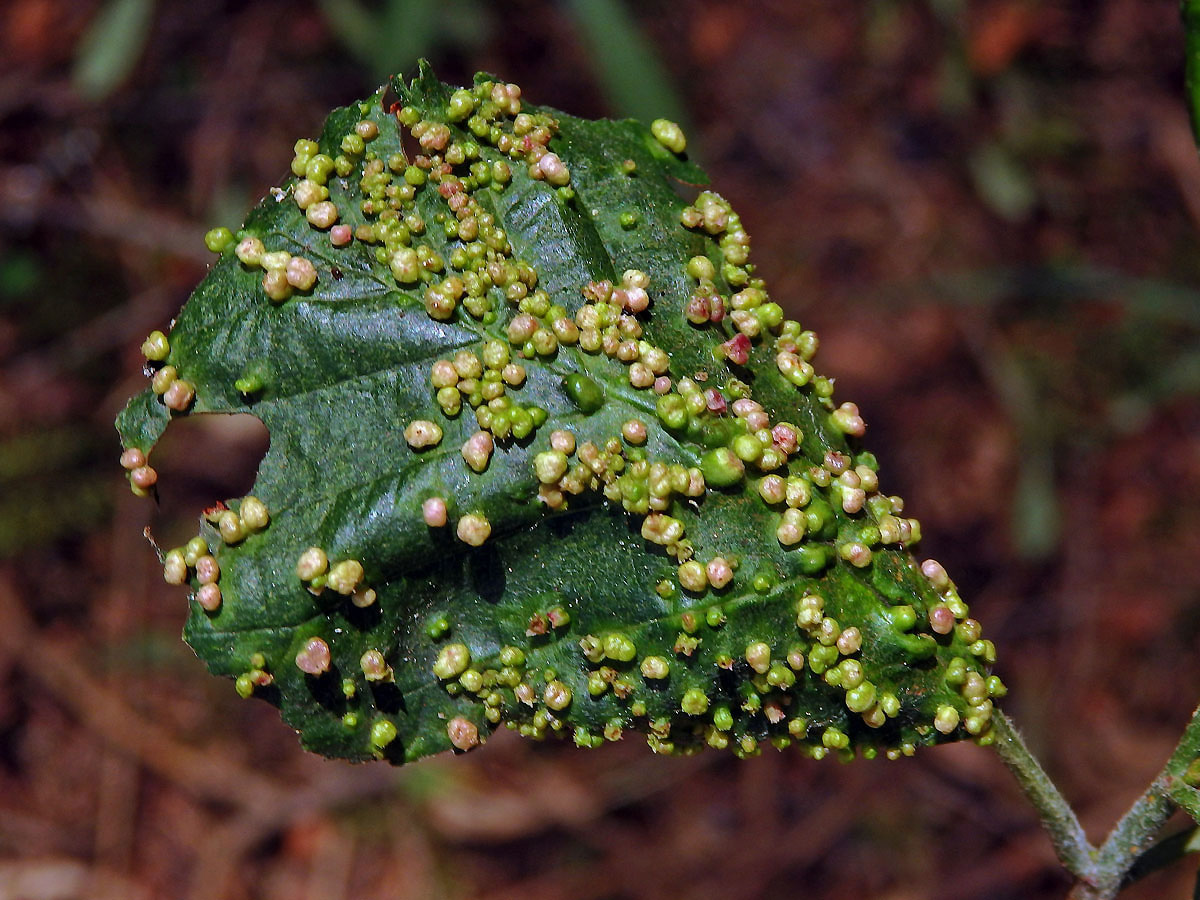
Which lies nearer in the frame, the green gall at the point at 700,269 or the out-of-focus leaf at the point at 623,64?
the green gall at the point at 700,269

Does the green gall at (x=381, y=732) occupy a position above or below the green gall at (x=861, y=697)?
below

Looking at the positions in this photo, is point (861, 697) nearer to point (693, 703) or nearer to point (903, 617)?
point (903, 617)

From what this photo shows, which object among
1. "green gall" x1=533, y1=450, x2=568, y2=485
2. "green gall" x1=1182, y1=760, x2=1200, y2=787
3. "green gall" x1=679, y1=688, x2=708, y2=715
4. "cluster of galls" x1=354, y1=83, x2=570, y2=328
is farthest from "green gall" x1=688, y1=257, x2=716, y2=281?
"green gall" x1=1182, y1=760, x2=1200, y2=787

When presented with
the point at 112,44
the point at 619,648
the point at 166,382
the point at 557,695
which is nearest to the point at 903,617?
the point at 619,648

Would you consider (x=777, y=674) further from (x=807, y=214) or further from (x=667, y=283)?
(x=807, y=214)

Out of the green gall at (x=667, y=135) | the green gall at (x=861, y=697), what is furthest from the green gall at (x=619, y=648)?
the green gall at (x=667, y=135)

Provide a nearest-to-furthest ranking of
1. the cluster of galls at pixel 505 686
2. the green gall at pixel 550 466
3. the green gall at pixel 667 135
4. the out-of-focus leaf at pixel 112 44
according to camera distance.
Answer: the green gall at pixel 550 466 → the cluster of galls at pixel 505 686 → the green gall at pixel 667 135 → the out-of-focus leaf at pixel 112 44

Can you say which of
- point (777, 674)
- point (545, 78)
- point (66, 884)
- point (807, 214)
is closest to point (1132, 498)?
point (807, 214)

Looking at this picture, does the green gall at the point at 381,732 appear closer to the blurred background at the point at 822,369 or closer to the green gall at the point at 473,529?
the green gall at the point at 473,529
